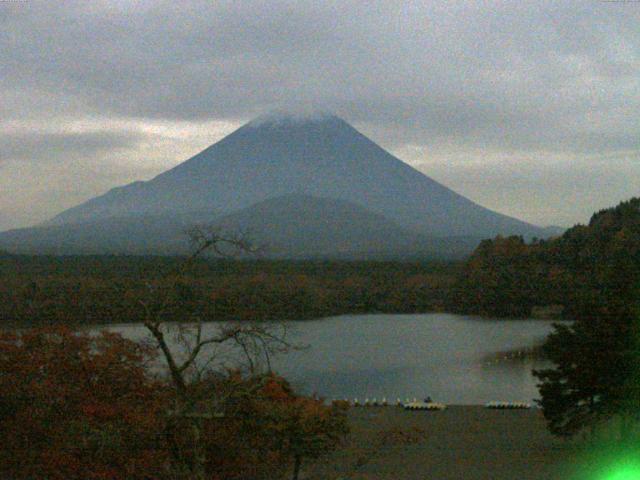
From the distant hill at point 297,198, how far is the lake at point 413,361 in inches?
2250

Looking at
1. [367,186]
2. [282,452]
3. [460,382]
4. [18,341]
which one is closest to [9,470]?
[18,341]

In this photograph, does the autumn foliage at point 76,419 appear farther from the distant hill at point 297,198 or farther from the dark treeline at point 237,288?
the distant hill at point 297,198

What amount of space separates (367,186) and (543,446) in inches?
3949

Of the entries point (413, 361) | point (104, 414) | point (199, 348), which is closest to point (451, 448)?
point (104, 414)

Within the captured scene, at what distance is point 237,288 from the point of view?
1278 inches

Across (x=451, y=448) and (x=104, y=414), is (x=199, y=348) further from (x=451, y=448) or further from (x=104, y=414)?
(x=451, y=448)

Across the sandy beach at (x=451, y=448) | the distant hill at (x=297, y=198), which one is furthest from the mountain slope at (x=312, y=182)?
the sandy beach at (x=451, y=448)

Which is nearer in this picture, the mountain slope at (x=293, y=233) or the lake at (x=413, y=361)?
the lake at (x=413, y=361)

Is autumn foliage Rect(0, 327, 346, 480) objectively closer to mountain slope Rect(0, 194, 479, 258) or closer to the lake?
the lake

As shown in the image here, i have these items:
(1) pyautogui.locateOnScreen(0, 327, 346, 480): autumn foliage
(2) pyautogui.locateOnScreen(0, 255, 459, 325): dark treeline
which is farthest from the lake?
(1) pyautogui.locateOnScreen(0, 327, 346, 480): autumn foliage

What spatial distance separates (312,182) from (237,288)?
260 ft

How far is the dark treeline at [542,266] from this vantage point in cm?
3425

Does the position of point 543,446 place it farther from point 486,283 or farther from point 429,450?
point 486,283

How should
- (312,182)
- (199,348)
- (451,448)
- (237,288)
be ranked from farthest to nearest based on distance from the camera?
(312,182) → (237,288) → (451,448) → (199,348)
